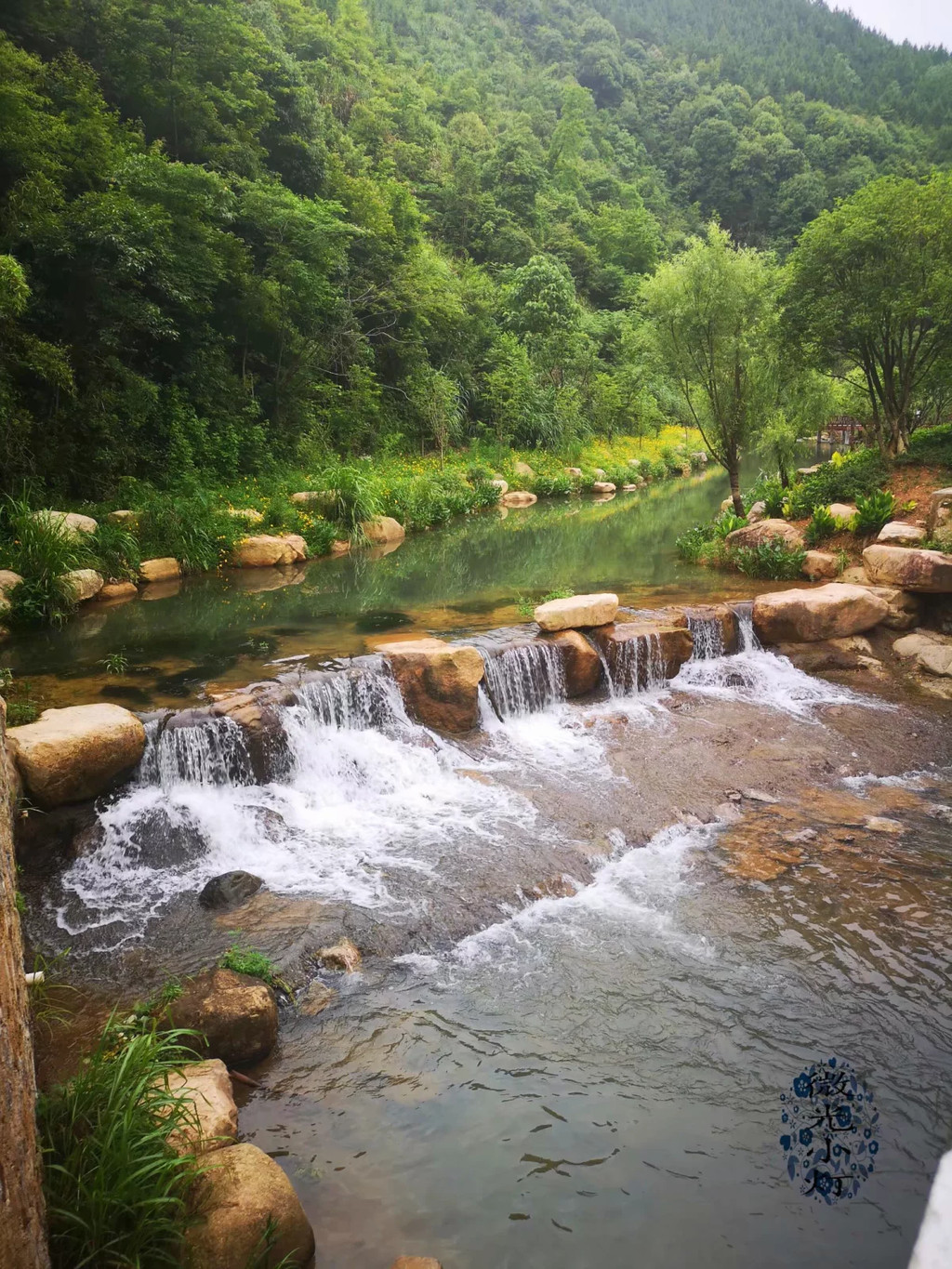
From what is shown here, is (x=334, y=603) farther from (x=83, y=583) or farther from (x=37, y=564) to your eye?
(x=37, y=564)

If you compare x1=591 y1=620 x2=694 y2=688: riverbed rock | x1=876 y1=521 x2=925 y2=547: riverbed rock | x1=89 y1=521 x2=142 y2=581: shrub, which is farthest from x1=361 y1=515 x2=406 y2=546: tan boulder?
x1=876 y1=521 x2=925 y2=547: riverbed rock

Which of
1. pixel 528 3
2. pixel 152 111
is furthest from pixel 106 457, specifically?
pixel 528 3

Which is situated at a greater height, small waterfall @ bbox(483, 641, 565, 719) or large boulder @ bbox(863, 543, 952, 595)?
large boulder @ bbox(863, 543, 952, 595)

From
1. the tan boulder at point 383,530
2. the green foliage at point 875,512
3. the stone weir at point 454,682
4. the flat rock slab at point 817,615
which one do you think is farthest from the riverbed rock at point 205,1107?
the tan boulder at point 383,530

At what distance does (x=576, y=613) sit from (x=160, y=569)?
28.7ft

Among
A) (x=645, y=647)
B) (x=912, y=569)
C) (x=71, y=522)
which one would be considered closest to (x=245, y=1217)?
(x=645, y=647)

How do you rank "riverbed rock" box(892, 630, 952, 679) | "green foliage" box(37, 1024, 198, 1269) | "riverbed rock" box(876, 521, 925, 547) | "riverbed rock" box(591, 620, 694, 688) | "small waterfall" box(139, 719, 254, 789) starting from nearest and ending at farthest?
"green foliage" box(37, 1024, 198, 1269) < "small waterfall" box(139, 719, 254, 789) < "riverbed rock" box(591, 620, 694, 688) < "riverbed rock" box(892, 630, 952, 679) < "riverbed rock" box(876, 521, 925, 547)

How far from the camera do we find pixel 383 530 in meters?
20.7

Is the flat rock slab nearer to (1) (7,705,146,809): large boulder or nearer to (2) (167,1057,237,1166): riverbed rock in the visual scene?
(1) (7,705,146,809): large boulder

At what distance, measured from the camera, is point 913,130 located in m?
79.6

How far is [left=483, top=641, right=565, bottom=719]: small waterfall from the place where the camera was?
10211 millimetres

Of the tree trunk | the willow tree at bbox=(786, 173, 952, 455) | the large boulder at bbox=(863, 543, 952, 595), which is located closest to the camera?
the tree trunk

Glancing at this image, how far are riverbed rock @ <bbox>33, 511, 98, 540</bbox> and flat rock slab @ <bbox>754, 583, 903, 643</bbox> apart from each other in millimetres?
12040

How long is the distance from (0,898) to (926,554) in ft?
45.4
